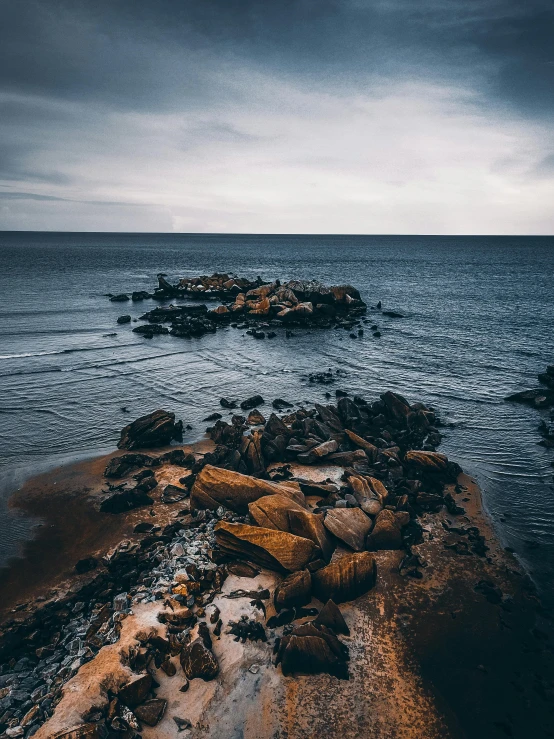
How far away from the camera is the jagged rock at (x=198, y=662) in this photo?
34.2ft

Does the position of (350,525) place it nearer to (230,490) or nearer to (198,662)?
(230,490)

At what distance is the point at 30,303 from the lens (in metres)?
63.3

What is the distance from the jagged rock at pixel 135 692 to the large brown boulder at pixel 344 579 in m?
4.98

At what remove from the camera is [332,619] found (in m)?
11.8

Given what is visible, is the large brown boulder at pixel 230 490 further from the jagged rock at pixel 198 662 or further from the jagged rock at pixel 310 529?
the jagged rock at pixel 198 662

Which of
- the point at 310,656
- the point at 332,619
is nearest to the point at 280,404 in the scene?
the point at 332,619

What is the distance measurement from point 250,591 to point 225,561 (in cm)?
147

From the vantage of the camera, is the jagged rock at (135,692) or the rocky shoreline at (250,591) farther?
the rocky shoreline at (250,591)

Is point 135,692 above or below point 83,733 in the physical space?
below

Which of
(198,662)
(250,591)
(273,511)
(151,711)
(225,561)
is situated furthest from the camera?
(273,511)

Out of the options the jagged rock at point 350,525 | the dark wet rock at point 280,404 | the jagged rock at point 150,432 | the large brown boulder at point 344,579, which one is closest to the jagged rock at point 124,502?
the jagged rock at point 150,432

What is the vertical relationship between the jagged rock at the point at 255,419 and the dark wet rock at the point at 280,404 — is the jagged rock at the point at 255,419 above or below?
above

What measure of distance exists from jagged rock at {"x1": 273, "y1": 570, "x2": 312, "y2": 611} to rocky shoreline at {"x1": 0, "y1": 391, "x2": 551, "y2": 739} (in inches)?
1.5

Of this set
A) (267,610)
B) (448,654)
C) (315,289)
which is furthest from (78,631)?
(315,289)
